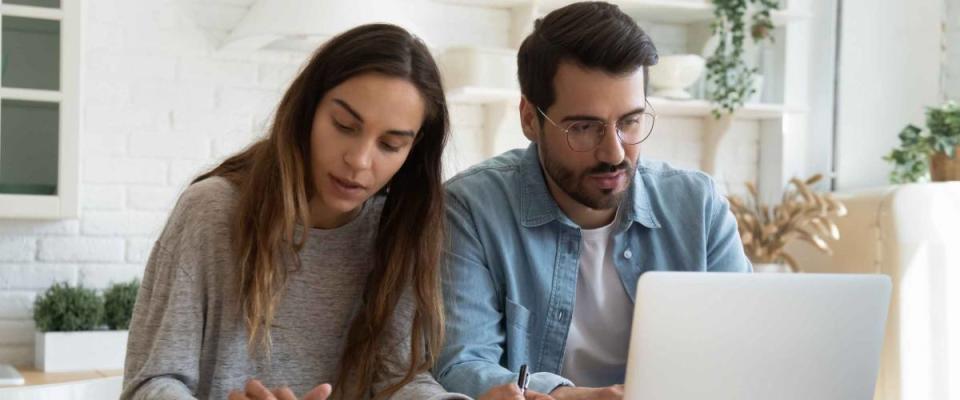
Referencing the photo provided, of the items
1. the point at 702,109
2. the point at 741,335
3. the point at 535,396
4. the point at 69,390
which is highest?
the point at 702,109

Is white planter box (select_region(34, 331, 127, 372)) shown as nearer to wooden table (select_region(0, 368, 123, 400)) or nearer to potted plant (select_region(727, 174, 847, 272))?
wooden table (select_region(0, 368, 123, 400))

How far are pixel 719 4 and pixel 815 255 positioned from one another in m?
0.77

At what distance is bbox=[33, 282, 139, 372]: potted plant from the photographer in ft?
9.20

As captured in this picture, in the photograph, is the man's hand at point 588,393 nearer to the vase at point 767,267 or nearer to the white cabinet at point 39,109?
the white cabinet at point 39,109

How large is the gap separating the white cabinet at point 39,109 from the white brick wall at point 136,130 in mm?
147

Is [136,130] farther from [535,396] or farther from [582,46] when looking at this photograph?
[535,396]

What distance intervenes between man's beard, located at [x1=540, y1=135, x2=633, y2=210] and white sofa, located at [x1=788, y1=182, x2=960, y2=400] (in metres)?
1.43

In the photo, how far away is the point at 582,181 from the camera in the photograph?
6.03 ft

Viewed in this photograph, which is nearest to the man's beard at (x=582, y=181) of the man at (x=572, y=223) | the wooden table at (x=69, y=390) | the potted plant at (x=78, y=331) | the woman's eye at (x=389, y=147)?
the man at (x=572, y=223)

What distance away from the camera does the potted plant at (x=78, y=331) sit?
9.20 ft

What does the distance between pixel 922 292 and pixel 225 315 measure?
2046mm

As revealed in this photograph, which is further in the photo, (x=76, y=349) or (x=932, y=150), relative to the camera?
(x=932, y=150)

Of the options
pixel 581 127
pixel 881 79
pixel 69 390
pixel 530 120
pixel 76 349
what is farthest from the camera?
pixel 881 79

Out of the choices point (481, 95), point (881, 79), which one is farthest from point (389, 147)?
point (881, 79)
